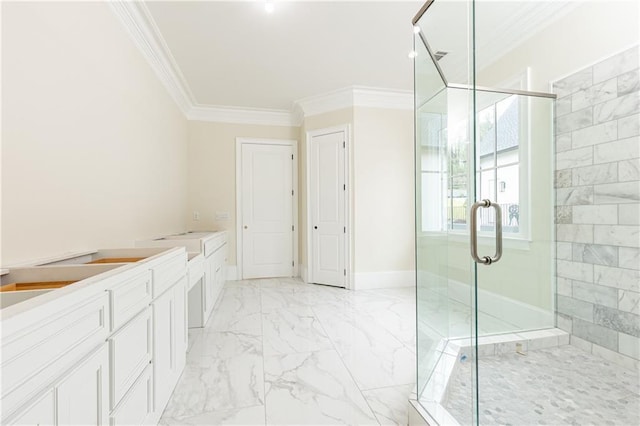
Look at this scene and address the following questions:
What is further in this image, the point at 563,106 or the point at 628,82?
the point at 563,106

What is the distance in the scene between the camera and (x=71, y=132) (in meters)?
1.62

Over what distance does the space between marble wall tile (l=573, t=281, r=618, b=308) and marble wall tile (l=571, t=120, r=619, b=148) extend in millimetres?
1042

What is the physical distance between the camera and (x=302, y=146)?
14.4 feet

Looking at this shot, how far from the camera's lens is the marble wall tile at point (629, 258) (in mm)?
1821

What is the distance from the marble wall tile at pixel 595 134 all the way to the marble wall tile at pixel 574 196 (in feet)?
1.08

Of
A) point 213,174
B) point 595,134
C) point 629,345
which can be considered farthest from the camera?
point 213,174

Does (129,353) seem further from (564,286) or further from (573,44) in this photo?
(573,44)

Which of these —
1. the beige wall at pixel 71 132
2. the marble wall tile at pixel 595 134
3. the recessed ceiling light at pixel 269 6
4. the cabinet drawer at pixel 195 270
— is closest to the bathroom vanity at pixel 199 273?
the cabinet drawer at pixel 195 270

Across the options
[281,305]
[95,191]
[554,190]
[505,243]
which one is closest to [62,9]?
[95,191]

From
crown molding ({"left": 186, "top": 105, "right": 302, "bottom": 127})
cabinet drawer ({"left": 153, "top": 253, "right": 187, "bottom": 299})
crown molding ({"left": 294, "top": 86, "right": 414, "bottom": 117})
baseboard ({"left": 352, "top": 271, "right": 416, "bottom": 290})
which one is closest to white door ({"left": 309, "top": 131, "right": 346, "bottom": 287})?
baseboard ({"left": 352, "top": 271, "right": 416, "bottom": 290})

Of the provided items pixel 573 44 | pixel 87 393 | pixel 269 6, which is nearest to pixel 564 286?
pixel 573 44

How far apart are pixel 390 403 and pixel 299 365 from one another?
66cm

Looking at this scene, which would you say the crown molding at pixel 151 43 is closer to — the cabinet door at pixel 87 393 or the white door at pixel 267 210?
the white door at pixel 267 210

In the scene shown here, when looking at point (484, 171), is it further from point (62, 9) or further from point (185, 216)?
point (185, 216)
